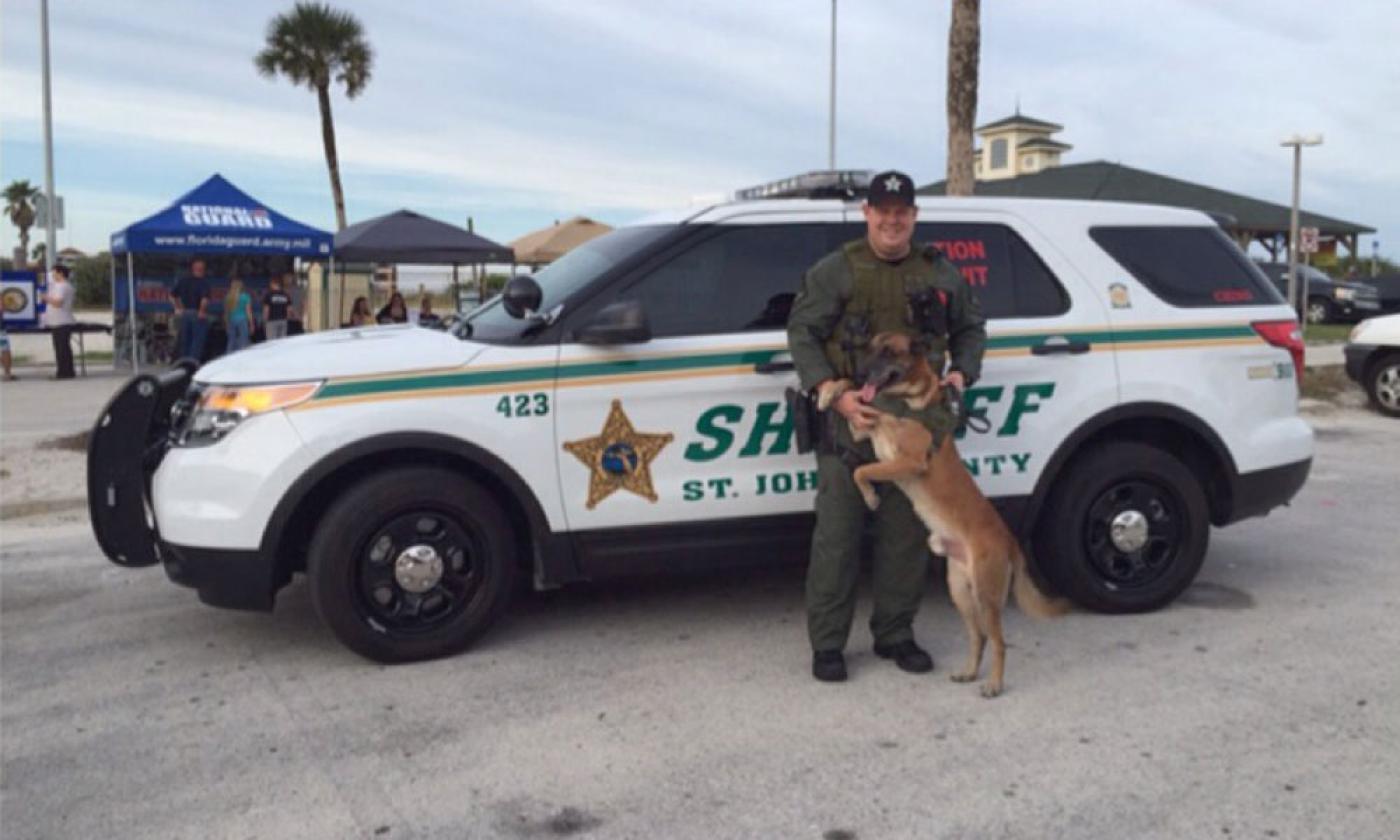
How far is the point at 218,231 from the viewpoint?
15.1 m

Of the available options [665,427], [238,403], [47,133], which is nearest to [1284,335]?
[665,427]

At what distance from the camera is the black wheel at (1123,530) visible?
4.96m

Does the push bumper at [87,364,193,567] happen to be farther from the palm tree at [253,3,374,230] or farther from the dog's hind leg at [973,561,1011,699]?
the palm tree at [253,3,374,230]

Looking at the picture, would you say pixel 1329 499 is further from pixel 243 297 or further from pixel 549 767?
pixel 243 297

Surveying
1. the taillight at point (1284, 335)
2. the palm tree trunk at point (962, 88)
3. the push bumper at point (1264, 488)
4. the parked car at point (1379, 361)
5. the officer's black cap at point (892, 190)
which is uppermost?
the palm tree trunk at point (962, 88)

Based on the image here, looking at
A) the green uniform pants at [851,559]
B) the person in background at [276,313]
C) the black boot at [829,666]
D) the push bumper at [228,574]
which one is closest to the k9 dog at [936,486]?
the green uniform pants at [851,559]

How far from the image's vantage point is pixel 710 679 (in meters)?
4.33

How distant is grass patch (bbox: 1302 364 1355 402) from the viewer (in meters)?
13.9

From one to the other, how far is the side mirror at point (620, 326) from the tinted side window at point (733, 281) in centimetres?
20

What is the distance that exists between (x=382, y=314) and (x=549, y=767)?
41.7ft

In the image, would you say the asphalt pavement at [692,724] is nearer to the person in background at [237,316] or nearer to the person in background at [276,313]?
the person in background at [237,316]

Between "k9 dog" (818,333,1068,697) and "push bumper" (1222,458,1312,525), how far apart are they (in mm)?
1582

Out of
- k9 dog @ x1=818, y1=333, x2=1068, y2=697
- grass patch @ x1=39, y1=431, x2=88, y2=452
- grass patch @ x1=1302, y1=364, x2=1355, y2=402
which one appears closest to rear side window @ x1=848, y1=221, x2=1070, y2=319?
k9 dog @ x1=818, y1=333, x2=1068, y2=697

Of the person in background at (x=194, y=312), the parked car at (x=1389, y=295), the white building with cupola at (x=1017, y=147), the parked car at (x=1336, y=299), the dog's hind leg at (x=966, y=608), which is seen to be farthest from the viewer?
the white building with cupola at (x=1017, y=147)
